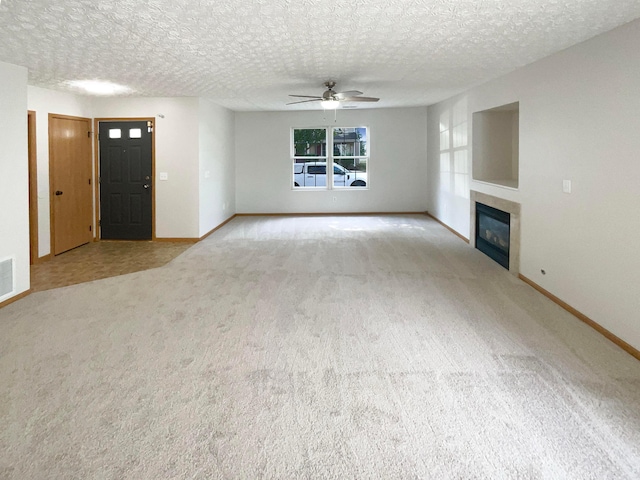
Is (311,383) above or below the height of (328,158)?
below

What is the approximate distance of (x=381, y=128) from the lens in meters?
11.6

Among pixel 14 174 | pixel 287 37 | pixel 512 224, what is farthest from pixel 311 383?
pixel 512 224

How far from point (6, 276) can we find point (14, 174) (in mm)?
1010

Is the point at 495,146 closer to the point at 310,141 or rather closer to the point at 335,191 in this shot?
the point at 335,191

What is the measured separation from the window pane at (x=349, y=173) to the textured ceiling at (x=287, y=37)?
5224 mm

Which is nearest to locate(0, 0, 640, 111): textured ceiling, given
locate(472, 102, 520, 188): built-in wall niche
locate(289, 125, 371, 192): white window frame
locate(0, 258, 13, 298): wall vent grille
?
locate(472, 102, 520, 188): built-in wall niche

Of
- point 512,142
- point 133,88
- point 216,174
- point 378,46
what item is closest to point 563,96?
point 378,46

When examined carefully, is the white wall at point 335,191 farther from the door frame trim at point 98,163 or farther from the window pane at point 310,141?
the door frame trim at point 98,163

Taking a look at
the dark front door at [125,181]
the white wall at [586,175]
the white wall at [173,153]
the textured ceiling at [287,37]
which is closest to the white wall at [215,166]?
the white wall at [173,153]

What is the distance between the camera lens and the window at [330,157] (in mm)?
11828

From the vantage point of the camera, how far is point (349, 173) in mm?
12023

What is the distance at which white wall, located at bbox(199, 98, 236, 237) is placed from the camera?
8.71 meters

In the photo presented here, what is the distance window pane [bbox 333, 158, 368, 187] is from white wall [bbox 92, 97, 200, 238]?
4.41 m

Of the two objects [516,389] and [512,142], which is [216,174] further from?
[516,389]
